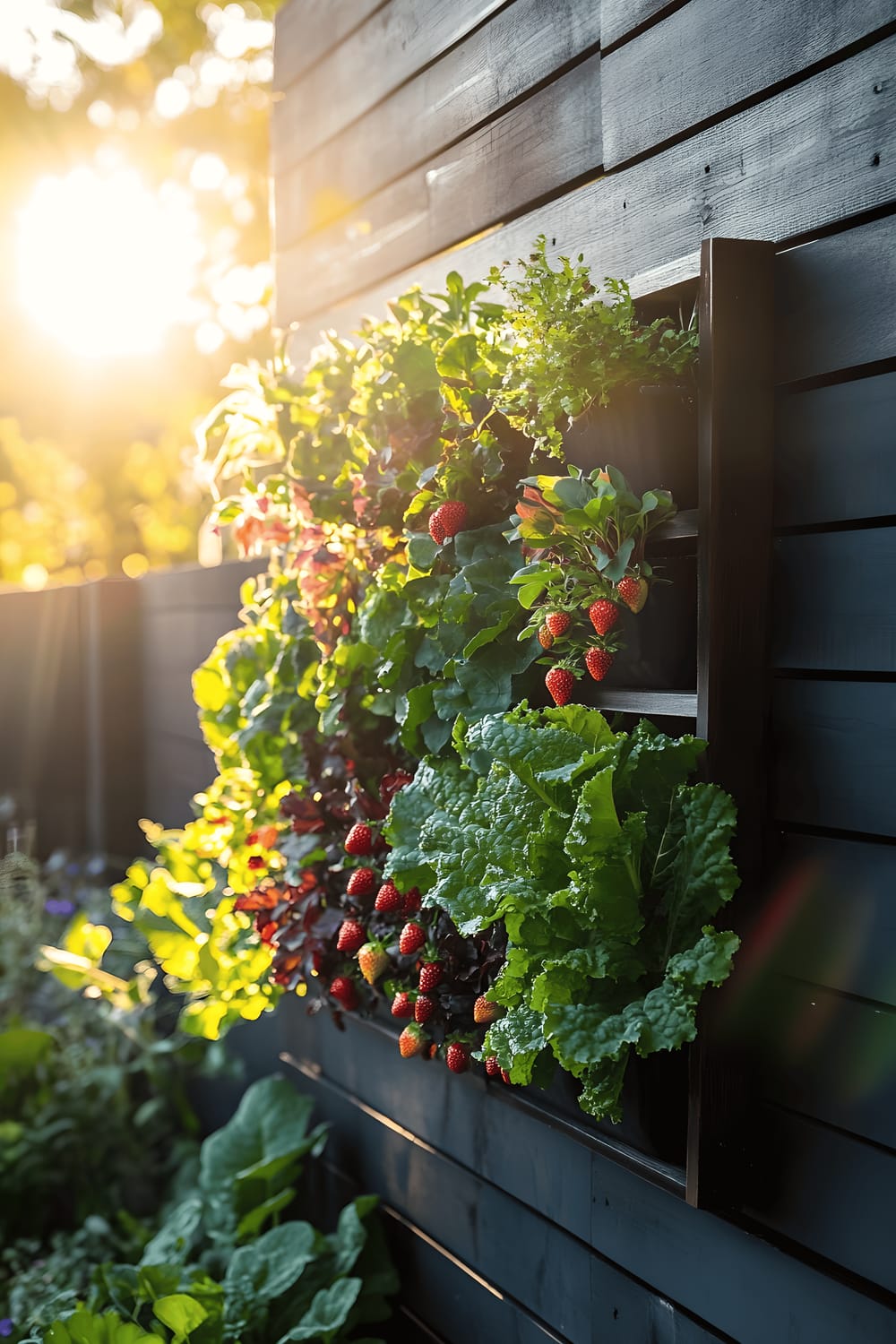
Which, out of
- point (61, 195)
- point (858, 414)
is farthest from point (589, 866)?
point (61, 195)

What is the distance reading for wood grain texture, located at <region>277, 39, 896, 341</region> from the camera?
0.99m

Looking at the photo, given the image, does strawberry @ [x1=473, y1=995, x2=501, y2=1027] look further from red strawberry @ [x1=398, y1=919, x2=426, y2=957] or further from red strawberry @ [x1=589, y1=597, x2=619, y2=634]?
red strawberry @ [x1=589, y1=597, x2=619, y2=634]

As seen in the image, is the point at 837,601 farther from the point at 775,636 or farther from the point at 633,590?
the point at 633,590

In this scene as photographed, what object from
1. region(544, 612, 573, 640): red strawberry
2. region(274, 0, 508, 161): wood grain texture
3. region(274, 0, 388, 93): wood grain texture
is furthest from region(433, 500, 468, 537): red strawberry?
region(274, 0, 388, 93): wood grain texture

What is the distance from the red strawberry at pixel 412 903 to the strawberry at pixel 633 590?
518mm

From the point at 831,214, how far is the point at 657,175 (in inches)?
12.1

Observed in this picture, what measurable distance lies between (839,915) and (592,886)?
0.24 meters

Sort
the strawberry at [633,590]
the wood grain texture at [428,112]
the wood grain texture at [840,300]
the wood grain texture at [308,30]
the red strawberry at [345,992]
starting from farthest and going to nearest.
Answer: the wood grain texture at [308,30] → the red strawberry at [345,992] → the wood grain texture at [428,112] → the strawberry at [633,590] → the wood grain texture at [840,300]

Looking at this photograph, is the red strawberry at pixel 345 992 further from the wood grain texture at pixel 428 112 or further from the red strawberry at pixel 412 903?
the wood grain texture at pixel 428 112

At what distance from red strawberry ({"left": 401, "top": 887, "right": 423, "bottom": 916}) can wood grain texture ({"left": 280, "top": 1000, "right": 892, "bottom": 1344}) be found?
285 mm

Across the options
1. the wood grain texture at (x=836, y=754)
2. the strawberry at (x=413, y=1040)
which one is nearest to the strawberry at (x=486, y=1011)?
the strawberry at (x=413, y=1040)

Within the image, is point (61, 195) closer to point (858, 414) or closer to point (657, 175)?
point (657, 175)

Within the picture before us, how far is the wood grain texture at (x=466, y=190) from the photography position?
4.61 feet

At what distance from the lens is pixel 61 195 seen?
6410mm
